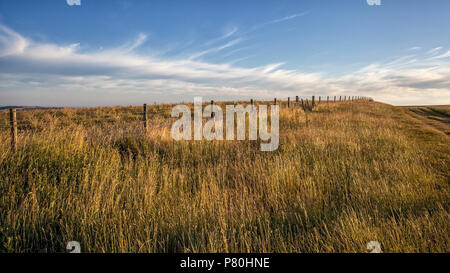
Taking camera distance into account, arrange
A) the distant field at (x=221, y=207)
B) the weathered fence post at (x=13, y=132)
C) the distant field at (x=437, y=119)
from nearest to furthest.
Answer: the distant field at (x=221, y=207), the weathered fence post at (x=13, y=132), the distant field at (x=437, y=119)

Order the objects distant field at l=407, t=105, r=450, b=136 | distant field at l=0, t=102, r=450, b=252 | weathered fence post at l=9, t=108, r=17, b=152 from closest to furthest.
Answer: distant field at l=0, t=102, r=450, b=252 → weathered fence post at l=9, t=108, r=17, b=152 → distant field at l=407, t=105, r=450, b=136

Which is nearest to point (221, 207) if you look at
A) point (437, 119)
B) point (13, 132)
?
point (13, 132)

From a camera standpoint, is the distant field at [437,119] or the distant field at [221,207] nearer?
the distant field at [221,207]

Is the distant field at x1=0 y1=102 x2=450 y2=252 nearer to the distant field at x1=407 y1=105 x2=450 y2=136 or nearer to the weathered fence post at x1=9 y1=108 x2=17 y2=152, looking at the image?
the weathered fence post at x1=9 y1=108 x2=17 y2=152

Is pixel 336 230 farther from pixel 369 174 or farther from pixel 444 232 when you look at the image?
pixel 369 174

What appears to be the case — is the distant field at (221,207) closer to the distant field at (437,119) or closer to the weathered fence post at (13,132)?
the weathered fence post at (13,132)

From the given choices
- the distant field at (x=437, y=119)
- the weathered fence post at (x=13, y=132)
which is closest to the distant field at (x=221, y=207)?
the weathered fence post at (x=13, y=132)

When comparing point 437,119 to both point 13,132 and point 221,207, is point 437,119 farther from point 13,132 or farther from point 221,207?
point 13,132

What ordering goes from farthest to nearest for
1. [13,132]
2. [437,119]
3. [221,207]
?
[437,119] < [13,132] < [221,207]

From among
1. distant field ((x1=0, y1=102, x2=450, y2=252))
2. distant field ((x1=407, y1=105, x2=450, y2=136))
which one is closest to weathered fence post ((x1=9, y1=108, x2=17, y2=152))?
distant field ((x1=0, y1=102, x2=450, y2=252))

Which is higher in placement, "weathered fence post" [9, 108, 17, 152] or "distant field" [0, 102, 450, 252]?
"weathered fence post" [9, 108, 17, 152]

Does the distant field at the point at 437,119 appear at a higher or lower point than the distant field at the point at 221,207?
higher

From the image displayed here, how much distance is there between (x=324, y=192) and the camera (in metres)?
4.22
